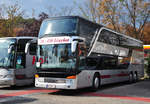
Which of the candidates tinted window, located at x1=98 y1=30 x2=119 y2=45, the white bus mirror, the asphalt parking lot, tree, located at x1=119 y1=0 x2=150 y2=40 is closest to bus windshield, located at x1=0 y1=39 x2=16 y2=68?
the asphalt parking lot

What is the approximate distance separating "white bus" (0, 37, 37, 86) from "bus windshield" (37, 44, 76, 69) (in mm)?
1677

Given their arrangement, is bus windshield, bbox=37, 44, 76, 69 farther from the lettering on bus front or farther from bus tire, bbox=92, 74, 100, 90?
bus tire, bbox=92, 74, 100, 90

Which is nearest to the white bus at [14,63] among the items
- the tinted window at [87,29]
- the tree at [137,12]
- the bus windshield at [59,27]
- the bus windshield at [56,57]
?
the bus windshield at [59,27]

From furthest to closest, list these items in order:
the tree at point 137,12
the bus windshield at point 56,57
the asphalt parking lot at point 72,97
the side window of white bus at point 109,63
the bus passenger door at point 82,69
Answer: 1. the tree at point 137,12
2. the side window of white bus at point 109,63
3. the bus passenger door at point 82,69
4. the bus windshield at point 56,57
5. the asphalt parking lot at point 72,97

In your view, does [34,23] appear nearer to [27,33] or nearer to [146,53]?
[27,33]

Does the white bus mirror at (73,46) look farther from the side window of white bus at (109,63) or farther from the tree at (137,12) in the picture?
the tree at (137,12)

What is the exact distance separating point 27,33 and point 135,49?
858 inches

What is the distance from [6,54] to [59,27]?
4.13 metres

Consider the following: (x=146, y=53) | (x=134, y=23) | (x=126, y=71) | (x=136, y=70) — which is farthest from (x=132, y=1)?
(x=126, y=71)

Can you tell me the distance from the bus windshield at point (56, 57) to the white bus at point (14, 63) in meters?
1.68

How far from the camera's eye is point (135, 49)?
20.5 metres

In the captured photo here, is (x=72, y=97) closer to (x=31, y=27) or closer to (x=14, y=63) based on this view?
(x=14, y=63)

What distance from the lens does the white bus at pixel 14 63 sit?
542 inches

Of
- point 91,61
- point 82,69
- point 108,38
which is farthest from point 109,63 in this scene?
point 82,69
